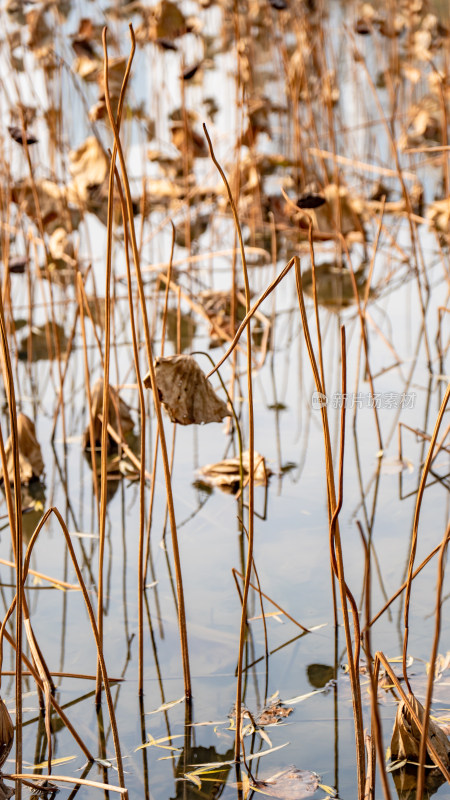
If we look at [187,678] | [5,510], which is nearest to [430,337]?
[5,510]

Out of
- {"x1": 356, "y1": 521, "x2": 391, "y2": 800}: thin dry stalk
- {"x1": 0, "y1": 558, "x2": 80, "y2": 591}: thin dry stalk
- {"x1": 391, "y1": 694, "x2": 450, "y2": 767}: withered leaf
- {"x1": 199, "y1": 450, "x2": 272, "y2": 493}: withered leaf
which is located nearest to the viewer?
{"x1": 356, "y1": 521, "x2": 391, "y2": 800}: thin dry stalk

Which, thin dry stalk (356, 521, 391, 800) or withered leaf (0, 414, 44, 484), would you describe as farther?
withered leaf (0, 414, 44, 484)

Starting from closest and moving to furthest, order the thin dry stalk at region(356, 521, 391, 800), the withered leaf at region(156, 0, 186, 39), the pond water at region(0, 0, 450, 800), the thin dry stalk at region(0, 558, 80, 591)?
1. the thin dry stalk at region(356, 521, 391, 800)
2. the pond water at region(0, 0, 450, 800)
3. the thin dry stalk at region(0, 558, 80, 591)
4. the withered leaf at region(156, 0, 186, 39)

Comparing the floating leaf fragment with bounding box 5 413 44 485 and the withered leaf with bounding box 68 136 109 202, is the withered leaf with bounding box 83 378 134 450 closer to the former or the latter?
the floating leaf fragment with bounding box 5 413 44 485

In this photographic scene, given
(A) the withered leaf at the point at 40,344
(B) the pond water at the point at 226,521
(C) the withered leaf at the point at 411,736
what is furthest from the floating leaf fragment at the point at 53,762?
(A) the withered leaf at the point at 40,344

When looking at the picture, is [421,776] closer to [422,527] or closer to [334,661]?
[334,661]

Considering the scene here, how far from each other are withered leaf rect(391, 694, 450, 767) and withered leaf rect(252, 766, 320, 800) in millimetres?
67

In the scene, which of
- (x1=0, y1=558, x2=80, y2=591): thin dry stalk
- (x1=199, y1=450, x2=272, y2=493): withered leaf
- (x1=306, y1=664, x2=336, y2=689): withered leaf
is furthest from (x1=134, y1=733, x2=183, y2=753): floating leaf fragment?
(x1=199, y1=450, x2=272, y2=493): withered leaf

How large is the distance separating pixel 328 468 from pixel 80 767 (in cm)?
32

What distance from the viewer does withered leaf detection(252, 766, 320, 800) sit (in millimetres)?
628

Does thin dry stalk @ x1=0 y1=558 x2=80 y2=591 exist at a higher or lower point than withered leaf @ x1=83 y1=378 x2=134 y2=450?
lower

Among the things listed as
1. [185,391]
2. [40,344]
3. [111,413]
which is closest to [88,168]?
[40,344]

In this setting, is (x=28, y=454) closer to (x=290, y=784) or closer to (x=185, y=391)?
(x=185, y=391)

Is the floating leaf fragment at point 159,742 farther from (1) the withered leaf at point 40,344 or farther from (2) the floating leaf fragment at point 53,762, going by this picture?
(1) the withered leaf at point 40,344
